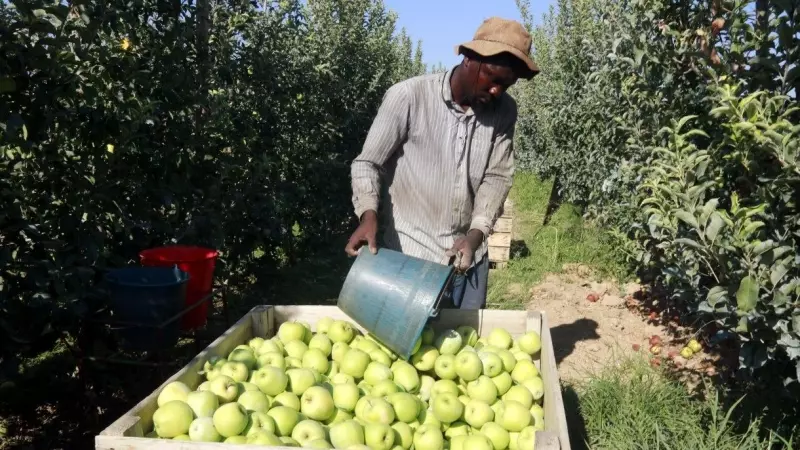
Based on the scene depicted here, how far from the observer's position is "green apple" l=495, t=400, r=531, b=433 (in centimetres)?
197

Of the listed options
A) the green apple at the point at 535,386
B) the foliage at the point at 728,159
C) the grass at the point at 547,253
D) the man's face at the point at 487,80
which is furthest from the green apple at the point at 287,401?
the grass at the point at 547,253

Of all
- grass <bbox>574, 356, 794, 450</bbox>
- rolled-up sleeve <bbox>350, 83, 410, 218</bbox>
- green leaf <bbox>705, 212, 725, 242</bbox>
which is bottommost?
grass <bbox>574, 356, 794, 450</bbox>

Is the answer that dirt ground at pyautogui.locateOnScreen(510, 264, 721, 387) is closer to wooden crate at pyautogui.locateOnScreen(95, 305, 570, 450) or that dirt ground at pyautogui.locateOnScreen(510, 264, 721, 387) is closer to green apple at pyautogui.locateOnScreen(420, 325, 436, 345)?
wooden crate at pyautogui.locateOnScreen(95, 305, 570, 450)

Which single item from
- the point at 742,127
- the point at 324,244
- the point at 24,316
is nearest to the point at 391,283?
the point at 742,127

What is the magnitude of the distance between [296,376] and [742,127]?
1.65 metres

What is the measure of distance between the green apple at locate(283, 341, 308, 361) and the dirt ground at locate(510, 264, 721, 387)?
189 cm

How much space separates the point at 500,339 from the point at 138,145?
6.88 feet

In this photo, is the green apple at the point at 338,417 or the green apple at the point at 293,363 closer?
the green apple at the point at 338,417

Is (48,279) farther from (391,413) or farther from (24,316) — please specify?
(391,413)

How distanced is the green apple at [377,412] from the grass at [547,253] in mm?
3385

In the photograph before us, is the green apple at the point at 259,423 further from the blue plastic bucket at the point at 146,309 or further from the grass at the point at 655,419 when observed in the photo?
the grass at the point at 655,419

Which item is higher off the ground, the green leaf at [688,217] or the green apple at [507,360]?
the green leaf at [688,217]

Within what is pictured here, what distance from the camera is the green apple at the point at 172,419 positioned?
66.1 inches

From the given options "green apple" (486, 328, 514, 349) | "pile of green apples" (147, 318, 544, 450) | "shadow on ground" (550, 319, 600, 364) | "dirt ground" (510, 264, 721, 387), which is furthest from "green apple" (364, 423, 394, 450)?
"shadow on ground" (550, 319, 600, 364)
